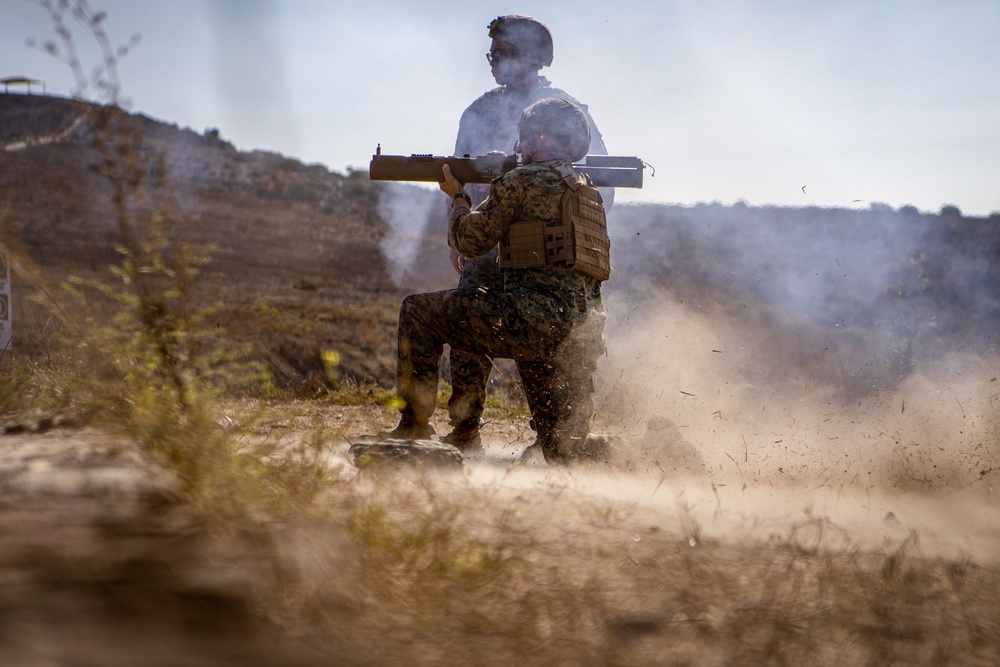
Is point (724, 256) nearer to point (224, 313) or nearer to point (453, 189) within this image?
point (224, 313)

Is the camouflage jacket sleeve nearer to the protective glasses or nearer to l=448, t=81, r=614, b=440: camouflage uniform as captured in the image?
l=448, t=81, r=614, b=440: camouflage uniform

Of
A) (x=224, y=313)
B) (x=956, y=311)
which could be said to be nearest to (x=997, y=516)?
(x=224, y=313)

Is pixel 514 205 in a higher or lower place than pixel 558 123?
lower

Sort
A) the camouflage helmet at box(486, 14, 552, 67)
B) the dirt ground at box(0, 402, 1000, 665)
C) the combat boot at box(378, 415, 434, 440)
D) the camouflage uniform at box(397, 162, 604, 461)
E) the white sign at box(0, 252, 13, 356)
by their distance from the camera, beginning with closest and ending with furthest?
1. the dirt ground at box(0, 402, 1000, 665)
2. the camouflage uniform at box(397, 162, 604, 461)
3. the combat boot at box(378, 415, 434, 440)
4. the white sign at box(0, 252, 13, 356)
5. the camouflage helmet at box(486, 14, 552, 67)

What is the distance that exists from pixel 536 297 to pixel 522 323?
0.16m

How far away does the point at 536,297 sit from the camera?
4.39 meters

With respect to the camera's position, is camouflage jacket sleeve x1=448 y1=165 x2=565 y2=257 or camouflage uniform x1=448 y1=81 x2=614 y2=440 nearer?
camouflage jacket sleeve x1=448 y1=165 x2=565 y2=257

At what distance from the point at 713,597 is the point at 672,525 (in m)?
0.58

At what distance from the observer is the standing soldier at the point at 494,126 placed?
507 centimetres

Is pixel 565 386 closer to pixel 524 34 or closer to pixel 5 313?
pixel 524 34

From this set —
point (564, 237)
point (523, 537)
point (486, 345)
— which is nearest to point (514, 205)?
point (564, 237)

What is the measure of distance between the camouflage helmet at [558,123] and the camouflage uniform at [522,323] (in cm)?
18

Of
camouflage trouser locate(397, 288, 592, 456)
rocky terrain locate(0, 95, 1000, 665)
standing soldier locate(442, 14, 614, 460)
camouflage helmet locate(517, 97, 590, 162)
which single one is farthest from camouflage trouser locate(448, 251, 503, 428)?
camouflage helmet locate(517, 97, 590, 162)

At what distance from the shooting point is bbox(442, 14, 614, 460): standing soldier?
16.6ft
